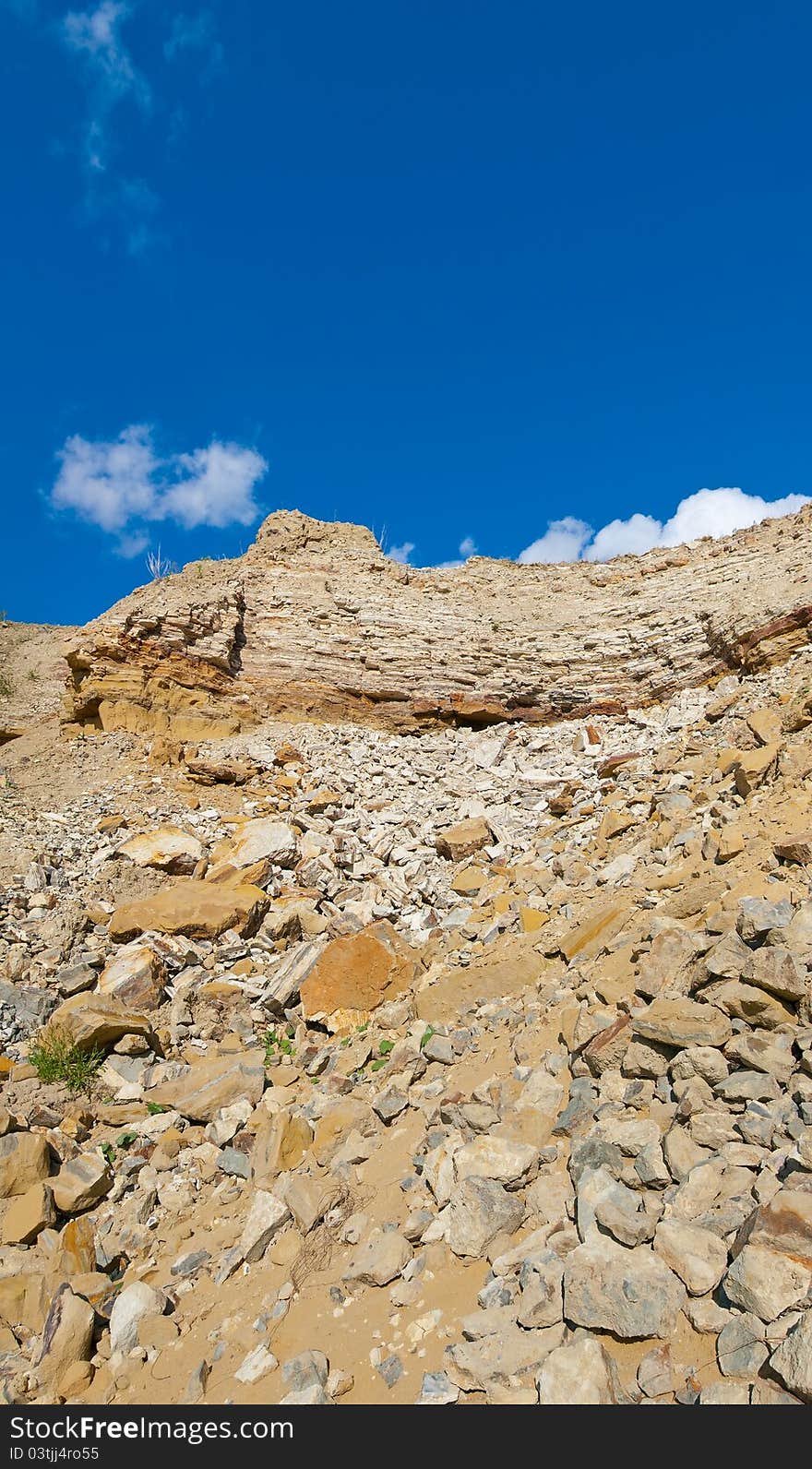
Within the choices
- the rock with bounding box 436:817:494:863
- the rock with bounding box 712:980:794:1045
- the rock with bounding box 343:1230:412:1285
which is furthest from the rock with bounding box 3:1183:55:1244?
the rock with bounding box 436:817:494:863

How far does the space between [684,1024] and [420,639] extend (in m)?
12.7

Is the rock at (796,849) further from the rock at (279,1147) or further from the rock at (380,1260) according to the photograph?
the rock at (279,1147)

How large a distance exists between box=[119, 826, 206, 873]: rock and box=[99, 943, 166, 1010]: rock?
1.93 metres

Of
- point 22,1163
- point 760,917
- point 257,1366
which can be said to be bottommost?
A: point 257,1366

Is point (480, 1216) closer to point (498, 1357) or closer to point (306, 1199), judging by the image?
point (498, 1357)

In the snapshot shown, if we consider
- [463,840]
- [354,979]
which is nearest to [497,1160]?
[354,979]

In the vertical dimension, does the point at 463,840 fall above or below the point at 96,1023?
above

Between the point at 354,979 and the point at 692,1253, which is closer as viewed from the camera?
the point at 692,1253

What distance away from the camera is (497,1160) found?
3.95 metres

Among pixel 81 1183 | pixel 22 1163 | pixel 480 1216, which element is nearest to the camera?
pixel 480 1216

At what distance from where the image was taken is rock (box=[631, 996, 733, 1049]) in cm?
397

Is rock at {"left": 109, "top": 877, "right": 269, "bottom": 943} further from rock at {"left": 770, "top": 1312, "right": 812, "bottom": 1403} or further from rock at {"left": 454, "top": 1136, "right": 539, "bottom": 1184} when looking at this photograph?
rock at {"left": 770, "top": 1312, "right": 812, "bottom": 1403}

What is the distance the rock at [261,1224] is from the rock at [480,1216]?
140cm

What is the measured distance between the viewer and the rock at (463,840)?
1014 cm
